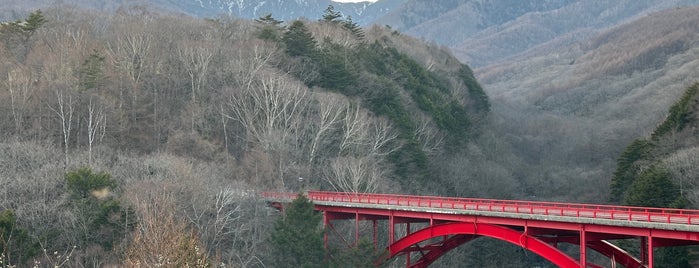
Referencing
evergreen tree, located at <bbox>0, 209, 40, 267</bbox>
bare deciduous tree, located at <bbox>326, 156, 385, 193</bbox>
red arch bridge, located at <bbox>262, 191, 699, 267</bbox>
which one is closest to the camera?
red arch bridge, located at <bbox>262, 191, 699, 267</bbox>

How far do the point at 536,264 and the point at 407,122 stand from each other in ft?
63.4

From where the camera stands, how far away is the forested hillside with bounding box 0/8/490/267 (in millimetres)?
46875

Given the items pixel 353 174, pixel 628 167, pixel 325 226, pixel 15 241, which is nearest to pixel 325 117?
pixel 353 174

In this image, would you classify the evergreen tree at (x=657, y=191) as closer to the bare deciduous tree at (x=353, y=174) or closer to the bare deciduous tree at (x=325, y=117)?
the bare deciduous tree at (x=353, y=174)

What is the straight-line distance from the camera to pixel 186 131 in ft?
232

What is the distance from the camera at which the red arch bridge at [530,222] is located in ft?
126

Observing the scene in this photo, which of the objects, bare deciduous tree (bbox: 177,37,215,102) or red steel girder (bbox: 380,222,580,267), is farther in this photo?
bare deciduous tree (bbox: 177,37,215,102)

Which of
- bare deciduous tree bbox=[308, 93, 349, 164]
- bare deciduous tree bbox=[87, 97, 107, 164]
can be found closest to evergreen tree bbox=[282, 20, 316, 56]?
bare deciduous tree bbox=[308, 93, 349, 164]

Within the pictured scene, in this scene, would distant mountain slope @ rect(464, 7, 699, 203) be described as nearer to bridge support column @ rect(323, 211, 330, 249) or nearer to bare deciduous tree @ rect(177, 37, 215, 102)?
bare deciduous tree @ rect(177, 37, 215, 102)

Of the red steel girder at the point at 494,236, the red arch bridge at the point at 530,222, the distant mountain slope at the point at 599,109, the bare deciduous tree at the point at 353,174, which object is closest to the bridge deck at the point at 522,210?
the red arch bridge at the point at 530,222

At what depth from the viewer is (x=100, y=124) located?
64.7 metres

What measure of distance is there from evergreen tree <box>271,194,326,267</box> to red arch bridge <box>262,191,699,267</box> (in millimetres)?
2196

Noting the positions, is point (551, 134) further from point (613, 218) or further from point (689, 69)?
point (613, 218)

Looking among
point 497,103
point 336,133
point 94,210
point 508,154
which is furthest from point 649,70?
point 94,210
